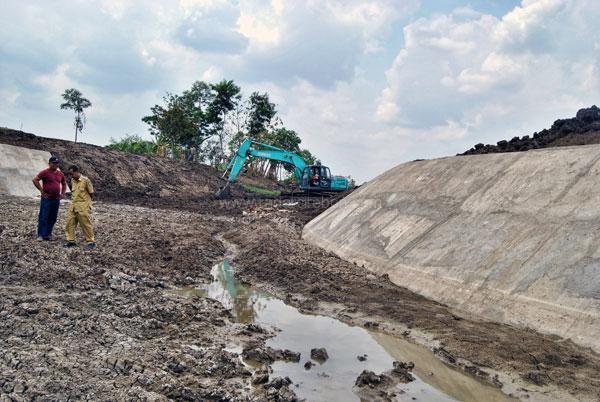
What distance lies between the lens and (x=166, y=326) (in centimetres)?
664

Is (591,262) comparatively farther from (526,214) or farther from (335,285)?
(335,285)

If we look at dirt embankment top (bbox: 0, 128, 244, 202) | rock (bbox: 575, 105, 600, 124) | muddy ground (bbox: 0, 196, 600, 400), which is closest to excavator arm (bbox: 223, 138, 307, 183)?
dirt embankment top (bbox: 0, 128, 244, 202)

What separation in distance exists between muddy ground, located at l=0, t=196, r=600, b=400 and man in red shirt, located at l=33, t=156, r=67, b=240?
442mm

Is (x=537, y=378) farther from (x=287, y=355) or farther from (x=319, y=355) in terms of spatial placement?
(x=287, y=355)

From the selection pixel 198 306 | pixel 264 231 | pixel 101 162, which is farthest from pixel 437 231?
pixel 101 162

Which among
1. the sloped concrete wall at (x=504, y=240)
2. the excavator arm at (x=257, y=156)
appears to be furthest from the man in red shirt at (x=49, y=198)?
the excavator arm at (x=257, y=156)

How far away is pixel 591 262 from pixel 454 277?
242 cm

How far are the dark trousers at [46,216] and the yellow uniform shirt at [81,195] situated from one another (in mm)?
549

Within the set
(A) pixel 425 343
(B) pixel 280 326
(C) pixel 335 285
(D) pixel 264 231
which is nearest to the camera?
(A) pixel 425 343

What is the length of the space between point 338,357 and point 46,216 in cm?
722

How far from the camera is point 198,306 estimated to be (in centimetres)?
779

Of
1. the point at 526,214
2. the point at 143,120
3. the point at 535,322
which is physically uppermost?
the point at 143,120

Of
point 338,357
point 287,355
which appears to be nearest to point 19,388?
point 287,355

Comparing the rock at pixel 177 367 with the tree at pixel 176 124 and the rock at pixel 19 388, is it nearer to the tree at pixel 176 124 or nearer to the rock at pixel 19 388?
the rock at pixel 19 388
